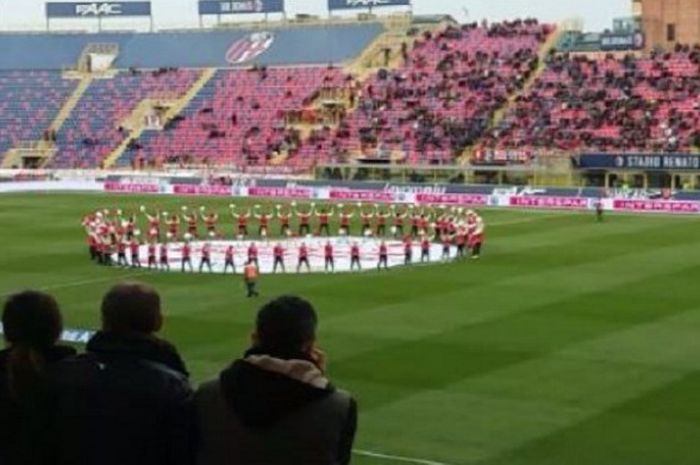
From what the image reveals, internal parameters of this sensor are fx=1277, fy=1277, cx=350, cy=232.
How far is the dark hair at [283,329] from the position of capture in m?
5.45

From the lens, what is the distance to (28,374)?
18.2 ft

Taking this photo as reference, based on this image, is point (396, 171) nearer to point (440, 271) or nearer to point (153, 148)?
point (153, 148)

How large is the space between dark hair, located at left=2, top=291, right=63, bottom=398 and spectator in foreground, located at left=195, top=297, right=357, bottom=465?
2.41 feet

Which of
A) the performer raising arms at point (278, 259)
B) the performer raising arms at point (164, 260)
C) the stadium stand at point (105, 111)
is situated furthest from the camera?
the stadium stand at point (105, 111)

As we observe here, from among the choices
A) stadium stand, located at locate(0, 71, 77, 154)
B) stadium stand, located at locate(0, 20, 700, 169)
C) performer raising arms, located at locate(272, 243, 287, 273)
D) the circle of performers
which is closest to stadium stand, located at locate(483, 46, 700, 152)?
stadium stand, located at locate(0, 20, 700, 169)

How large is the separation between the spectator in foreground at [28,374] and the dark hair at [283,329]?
35.7 inches

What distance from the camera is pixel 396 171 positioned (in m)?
66.4

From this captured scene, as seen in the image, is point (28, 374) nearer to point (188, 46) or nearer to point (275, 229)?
point (275, 229)

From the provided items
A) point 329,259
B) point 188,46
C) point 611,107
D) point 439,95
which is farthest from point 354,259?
point 188,46

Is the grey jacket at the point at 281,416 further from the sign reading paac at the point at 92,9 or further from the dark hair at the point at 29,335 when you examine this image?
the sign reading paac at the point at 92,9

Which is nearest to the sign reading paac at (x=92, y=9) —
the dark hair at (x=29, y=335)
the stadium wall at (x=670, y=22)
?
the stadium wall at (x=670, y=22)

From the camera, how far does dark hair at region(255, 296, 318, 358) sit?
215 inches

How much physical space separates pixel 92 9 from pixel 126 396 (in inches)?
3873

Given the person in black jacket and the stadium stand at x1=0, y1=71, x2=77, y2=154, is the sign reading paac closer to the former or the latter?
the stadium stand at x1=0, y1=71, x2=77, y2=154
